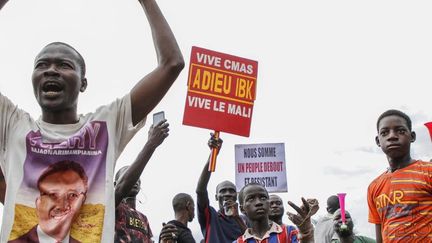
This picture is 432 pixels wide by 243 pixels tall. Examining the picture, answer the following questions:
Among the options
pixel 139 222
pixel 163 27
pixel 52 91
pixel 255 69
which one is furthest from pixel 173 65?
pixel 255 69

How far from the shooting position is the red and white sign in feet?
22.8

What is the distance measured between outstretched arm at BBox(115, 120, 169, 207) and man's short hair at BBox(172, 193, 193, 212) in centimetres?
232

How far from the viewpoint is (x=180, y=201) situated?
6.46 metres

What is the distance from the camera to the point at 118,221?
182 inches

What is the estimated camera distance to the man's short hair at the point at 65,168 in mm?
2139

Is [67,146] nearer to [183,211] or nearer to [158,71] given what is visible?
[158,71]

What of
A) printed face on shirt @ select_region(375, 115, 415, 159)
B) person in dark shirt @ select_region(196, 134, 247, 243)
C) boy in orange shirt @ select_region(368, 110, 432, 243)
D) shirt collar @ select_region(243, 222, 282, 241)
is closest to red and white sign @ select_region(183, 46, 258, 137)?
person in dark shirt @ select_region(196, 134, 247, 243)

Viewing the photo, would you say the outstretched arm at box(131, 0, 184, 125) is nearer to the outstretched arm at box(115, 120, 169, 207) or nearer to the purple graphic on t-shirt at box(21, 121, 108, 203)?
the purple graphic on t-shirt at box(21, 121, 108, 203)

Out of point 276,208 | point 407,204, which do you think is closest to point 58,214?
point 407,204

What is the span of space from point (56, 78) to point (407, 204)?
2775mm

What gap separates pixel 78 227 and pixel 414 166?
2.86 meters

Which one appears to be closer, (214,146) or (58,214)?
(58,214)

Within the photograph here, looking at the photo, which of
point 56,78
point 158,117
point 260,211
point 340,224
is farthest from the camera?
point 340,224

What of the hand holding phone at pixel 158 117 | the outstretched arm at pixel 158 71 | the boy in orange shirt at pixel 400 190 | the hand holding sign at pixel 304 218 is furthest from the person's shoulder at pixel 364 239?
the outstretched arm at pixel 158 71
